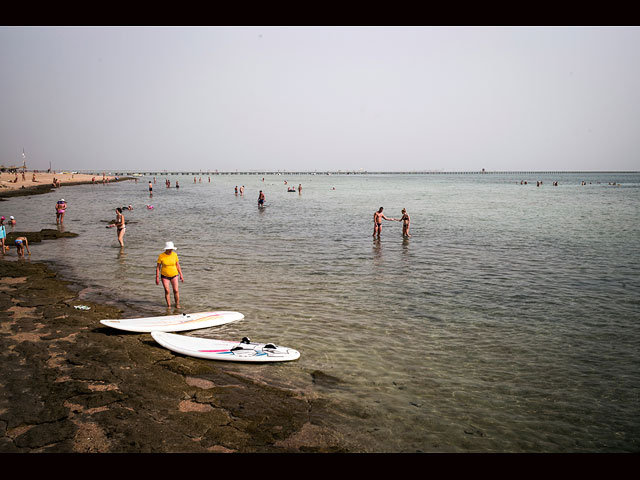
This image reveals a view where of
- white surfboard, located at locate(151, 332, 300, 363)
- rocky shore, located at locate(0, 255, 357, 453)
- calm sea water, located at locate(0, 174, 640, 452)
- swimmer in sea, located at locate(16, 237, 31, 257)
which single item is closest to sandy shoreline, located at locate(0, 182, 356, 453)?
rocky shore, located at locate(0, 255, 357, 453)

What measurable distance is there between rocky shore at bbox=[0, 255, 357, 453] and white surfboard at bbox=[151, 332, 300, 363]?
0.21 metres

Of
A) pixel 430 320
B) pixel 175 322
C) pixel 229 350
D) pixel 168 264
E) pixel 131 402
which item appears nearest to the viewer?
pixel 131 402

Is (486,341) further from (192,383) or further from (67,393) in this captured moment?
(67,393)

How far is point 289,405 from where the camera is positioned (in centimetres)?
741

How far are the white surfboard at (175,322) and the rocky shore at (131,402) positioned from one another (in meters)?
0.22

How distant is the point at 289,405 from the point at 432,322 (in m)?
5.88

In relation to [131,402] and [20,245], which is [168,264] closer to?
[131,402]

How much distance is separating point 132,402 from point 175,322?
3.87 meters

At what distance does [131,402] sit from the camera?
7.16 m

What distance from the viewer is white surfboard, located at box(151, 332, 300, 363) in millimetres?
9117

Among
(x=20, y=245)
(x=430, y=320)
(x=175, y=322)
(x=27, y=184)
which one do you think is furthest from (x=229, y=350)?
(x=27, y=184)

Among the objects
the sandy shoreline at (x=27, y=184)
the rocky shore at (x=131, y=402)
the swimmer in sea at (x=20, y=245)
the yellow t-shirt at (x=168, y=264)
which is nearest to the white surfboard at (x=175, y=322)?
the rocky shore at (x=131, y=402)
